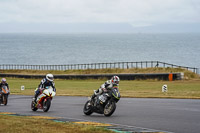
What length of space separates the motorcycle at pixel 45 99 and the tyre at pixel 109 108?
301 cm

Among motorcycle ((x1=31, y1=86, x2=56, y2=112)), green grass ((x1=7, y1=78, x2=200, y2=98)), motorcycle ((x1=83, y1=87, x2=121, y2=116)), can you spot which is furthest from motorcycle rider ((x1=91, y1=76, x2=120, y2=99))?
green grass ((x1=7, y1=78, x2=200, y2=98))

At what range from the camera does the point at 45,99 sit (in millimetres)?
17250

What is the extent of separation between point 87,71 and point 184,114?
41.9 meters

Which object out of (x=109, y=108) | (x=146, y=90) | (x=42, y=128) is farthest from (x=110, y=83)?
(x=146, y=90)

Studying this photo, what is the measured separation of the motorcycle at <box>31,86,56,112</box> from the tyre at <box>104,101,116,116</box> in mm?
3006

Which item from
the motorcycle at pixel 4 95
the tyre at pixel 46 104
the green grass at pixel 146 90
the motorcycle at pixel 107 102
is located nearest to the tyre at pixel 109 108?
the motorcycle at pixel 107 102

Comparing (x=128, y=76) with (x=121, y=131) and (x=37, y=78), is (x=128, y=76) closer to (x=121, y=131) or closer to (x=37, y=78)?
(x=37, y=78)

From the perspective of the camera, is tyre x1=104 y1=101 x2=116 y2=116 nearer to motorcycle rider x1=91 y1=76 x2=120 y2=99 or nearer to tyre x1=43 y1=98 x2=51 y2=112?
motorcycle rider x1=91 y1=76 x2=120 y2=99

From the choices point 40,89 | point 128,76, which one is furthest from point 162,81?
point 40,89

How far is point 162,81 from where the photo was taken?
4269cm

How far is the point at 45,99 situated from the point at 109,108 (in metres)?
3.58

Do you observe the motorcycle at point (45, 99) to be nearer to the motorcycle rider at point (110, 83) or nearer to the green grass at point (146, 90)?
the motorcycle rider at point (110, 83)

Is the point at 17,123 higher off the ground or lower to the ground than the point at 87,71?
lower

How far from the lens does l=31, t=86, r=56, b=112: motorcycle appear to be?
16938mm
